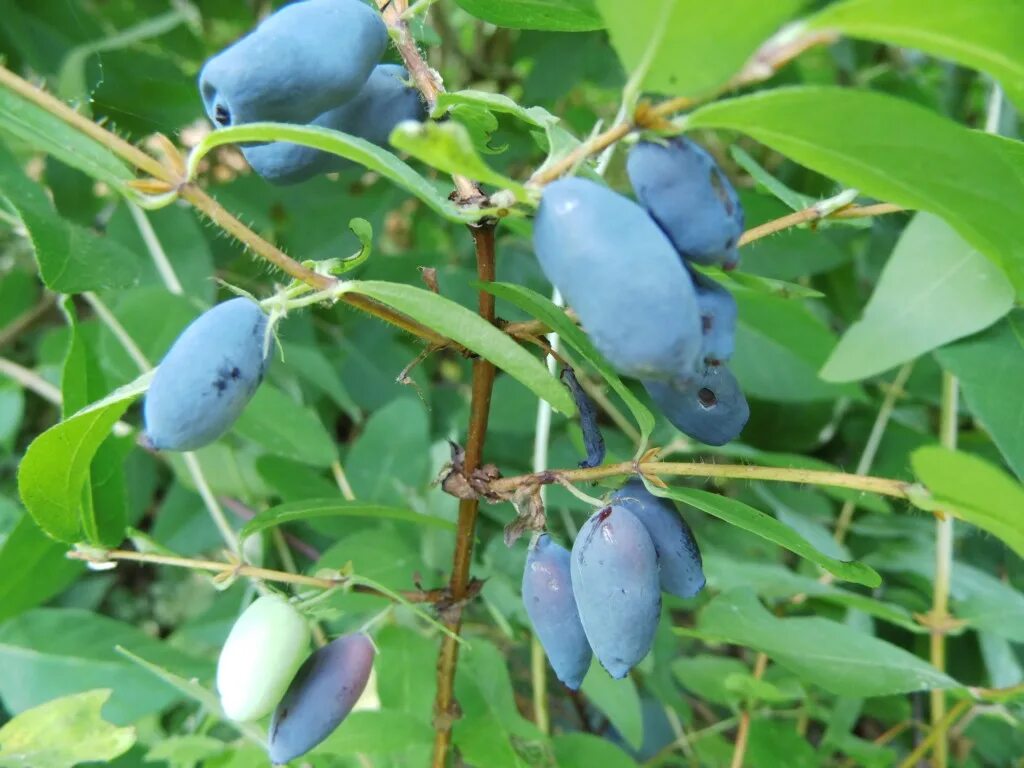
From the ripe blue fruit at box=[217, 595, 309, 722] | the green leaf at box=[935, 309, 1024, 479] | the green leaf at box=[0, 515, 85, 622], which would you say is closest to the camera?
the ripe blue fruit at box=[217, 595, 309, 722]

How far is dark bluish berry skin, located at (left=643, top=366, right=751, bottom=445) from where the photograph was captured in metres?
0.44

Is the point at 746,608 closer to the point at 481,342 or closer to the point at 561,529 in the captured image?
the point at 481,342

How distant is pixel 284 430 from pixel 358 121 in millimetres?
451

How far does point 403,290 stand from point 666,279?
135 millimetres

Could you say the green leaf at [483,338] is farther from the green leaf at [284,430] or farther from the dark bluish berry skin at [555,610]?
the green leaf at [284,430]

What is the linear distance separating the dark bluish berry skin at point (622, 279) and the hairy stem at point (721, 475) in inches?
5.3

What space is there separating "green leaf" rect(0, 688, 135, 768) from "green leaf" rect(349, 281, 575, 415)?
1.65 feet

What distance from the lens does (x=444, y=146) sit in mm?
328

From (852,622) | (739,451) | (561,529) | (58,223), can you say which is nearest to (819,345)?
(739,451)

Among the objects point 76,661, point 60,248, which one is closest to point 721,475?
point 60,248

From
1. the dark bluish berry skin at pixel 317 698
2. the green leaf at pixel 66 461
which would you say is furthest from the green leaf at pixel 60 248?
the dark bluish berry skin at pixel 317 698

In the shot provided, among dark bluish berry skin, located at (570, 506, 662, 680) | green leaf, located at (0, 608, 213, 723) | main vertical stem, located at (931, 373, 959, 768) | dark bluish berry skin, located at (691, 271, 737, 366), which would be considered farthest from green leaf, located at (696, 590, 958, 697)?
green leaf, located at (0, 608, 213, 723)

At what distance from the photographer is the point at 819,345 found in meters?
0.96

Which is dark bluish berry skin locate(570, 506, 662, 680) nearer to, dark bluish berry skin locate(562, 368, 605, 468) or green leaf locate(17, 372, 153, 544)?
dark bluish berry skin locate(562, 368, 605, 468)
